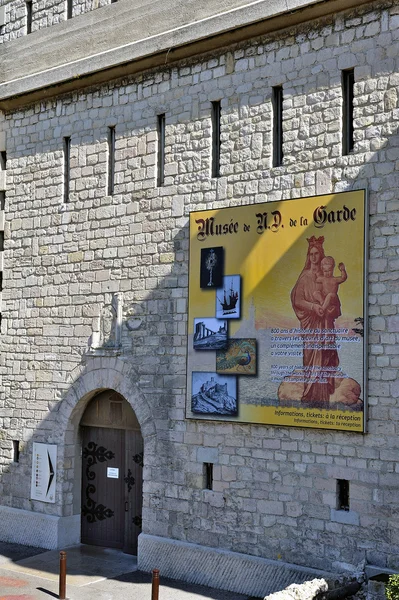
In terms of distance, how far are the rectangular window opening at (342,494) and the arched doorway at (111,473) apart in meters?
3.38

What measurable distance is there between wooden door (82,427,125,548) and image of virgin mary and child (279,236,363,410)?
3.40 meters

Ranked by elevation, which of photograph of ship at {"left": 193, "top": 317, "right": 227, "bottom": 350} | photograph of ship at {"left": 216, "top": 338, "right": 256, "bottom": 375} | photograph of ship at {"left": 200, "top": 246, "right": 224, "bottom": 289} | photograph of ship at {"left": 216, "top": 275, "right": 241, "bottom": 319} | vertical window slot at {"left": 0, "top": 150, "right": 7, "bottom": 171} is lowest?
photograph of ship at {"left": 216, "top": 338, "right": 256, "bottom": 375}

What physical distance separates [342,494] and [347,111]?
14.1 ft

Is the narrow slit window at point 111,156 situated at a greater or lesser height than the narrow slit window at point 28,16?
lesser

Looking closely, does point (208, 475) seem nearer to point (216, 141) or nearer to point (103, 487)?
point (103, 487)

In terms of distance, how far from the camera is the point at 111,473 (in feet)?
41.0

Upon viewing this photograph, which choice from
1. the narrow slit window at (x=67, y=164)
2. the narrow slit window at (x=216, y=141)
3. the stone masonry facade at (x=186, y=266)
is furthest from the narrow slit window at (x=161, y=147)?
the narrow slit window at (x=67, y=164)

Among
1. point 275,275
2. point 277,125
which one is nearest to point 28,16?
point 277,125

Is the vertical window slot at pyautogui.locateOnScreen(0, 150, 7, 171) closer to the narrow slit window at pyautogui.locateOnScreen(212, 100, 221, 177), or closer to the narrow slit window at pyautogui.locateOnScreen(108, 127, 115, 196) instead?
the narrow slit window at pyautogui.locateOnScreen(108, 127, 115, 196)

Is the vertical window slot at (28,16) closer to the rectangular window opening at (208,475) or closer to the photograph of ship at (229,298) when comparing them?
the photograph of ship at (229,298)

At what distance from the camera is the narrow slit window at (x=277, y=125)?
10.5 m

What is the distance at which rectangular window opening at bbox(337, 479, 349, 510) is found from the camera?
9.59 m

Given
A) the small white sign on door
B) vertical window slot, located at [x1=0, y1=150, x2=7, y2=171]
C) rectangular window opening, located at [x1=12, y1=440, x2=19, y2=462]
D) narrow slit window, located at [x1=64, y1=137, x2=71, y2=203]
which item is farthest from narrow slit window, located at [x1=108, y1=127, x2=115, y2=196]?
rectangular window opening, located at [x1=12, y1=440, x2=19, y2=462]

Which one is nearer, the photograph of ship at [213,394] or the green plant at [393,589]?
the green plant at [393,589]
